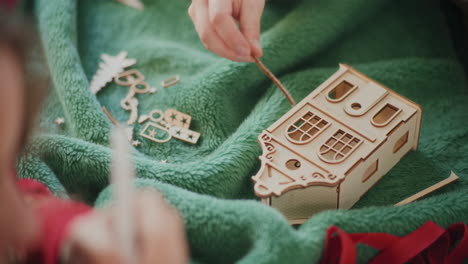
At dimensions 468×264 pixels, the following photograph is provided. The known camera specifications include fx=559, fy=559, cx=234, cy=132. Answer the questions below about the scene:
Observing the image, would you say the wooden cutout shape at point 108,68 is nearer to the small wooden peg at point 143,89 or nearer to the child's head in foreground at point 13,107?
the small wooden peg at point 143,89

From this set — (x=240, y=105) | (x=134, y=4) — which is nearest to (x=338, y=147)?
(x=240, y=105)

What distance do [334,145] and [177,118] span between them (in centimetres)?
29

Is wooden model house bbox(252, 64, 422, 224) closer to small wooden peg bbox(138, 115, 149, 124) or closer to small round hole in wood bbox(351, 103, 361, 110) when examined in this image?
small round hole in wood bbox(351, 103, 361, 110)

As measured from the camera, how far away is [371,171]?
31.9 inches

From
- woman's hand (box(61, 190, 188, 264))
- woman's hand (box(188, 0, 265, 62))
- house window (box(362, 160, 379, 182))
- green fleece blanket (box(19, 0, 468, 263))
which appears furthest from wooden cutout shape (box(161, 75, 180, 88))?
woman's hand (box(61, 190, 188, 264))

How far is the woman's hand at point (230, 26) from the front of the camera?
83 centimetres

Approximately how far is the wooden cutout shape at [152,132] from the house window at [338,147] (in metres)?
0.28

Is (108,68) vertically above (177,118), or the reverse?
(108,68)

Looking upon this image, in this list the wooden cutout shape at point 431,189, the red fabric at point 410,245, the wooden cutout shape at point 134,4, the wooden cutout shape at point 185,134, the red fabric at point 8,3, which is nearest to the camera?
the red fabric at point 8,3

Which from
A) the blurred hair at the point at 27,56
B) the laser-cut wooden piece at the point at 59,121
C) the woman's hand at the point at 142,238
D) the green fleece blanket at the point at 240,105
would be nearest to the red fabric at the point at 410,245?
the green fleece blanket at the point at 240,105

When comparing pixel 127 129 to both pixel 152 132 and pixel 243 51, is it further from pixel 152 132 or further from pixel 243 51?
pixel 243 51

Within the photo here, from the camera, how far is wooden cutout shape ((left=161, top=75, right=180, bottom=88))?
1.00 meters

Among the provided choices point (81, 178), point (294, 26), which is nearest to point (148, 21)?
point (294, 26)

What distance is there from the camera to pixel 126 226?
0.44 meters
